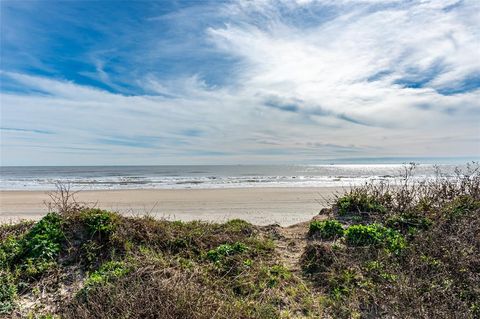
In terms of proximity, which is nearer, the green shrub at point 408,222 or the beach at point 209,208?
the green shrub at point 408,222

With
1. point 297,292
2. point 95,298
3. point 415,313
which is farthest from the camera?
point 297,292

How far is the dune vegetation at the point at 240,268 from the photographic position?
417cm

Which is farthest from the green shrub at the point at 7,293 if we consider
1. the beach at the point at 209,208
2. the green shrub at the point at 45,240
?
the beach at the point at 209,208

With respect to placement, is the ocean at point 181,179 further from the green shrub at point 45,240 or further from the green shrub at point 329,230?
the green shrub at point 45,240

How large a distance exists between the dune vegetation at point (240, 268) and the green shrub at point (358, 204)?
33 cm

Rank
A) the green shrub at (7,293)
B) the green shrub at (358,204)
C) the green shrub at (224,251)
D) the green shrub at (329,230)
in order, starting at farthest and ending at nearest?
the green shrub at (358,204) < the green shrub at (329,230) < the green shrub at (224,251) < the green shrub at (7,293)

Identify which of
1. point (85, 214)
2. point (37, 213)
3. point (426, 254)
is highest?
point (85, 214)

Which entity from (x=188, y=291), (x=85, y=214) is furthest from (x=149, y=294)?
(x=85, y=214)

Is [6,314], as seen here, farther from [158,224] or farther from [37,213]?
[37,213]

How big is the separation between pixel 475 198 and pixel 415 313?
18.9 ft

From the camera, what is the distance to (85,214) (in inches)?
251

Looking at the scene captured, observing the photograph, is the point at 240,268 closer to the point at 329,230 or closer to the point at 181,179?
the point at 329,230

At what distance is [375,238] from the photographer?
6.10 metres

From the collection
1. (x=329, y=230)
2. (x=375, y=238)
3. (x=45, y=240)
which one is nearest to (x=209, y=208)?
(x=329, y=230)
